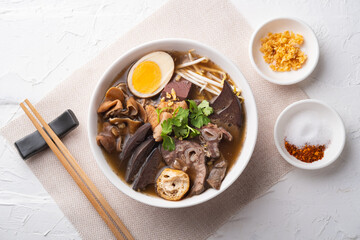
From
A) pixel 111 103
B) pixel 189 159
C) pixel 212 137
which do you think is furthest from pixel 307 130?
pixel 111 103

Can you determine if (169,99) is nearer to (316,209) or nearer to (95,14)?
(95,14)

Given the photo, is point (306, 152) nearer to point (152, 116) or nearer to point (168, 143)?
point (168, 143)

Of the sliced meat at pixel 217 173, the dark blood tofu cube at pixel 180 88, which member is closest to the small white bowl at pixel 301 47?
the dark blood tofu cube at pixel 180 88

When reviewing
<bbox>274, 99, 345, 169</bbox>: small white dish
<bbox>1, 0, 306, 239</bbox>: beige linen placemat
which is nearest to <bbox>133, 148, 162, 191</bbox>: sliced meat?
<bbox>1, 0, 306, 239</bbox>: beige linen placemat

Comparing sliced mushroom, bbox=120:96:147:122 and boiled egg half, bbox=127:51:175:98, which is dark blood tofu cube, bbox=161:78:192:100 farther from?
sliced mushroom, bbox=120:96:147:122

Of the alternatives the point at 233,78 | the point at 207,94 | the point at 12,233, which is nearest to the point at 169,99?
the point at 207,94

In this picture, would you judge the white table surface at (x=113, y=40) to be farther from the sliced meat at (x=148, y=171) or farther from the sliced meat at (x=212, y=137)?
the sliced meat at (x=148, y=171)
